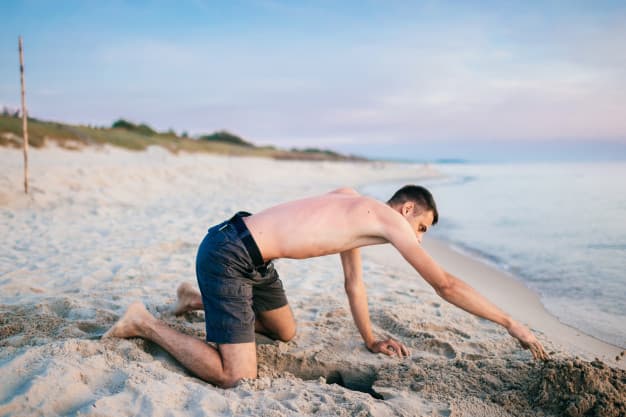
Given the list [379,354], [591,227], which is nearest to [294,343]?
[379,354]

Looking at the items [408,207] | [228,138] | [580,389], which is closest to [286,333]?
[408,207]

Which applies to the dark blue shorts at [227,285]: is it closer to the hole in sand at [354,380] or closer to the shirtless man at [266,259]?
the shirtless man at [266,259]

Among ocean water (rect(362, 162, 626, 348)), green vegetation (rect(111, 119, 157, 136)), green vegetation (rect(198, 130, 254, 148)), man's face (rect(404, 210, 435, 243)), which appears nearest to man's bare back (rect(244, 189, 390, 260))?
man's face (rect(404, 210, 435, 243))

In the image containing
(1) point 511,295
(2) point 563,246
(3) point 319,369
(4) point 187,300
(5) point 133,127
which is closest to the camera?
(3) point 319,369

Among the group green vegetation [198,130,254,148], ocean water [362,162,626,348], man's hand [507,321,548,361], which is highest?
green vegetation [198,130,254,148]

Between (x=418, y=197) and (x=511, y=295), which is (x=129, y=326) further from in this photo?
(x=511, y=295)

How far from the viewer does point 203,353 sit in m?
2.43

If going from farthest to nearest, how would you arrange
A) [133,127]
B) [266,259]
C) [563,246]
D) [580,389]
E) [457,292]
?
[133,127] < [563,246] < [266,259] < [457,292] < [580,389]

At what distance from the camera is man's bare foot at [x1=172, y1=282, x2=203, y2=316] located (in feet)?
10.6

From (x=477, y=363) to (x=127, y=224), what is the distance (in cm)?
559

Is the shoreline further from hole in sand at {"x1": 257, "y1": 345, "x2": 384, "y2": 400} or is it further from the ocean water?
hole in sand at {"x1": 257, "y1": 345, "x2": 384, "y2": 400}

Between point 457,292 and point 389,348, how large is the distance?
76 cm

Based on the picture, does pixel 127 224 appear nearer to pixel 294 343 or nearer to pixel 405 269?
pixel 405 269

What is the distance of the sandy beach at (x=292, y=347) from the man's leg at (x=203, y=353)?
0.09 m
